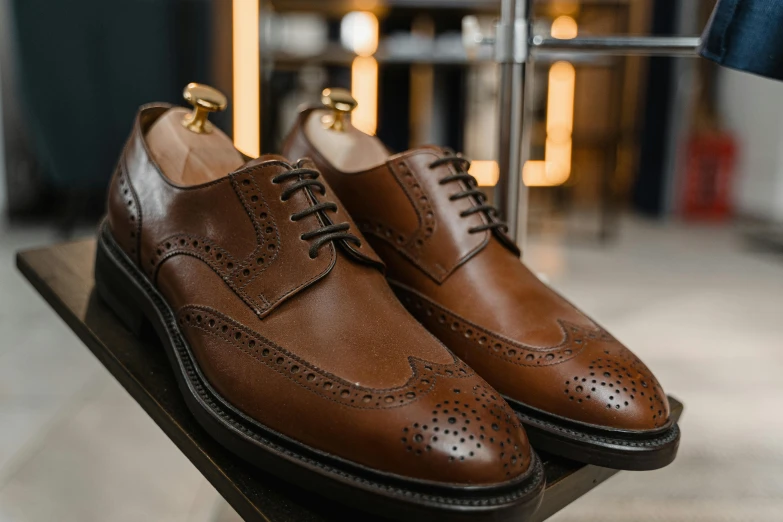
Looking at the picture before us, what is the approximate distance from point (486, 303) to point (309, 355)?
17 cm

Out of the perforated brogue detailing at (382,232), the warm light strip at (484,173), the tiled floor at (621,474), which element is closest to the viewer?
the perforated brogue detailing at (382,232)

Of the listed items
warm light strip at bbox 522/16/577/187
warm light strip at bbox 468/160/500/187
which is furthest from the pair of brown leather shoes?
warm light strip at bbox 522/16/577/187

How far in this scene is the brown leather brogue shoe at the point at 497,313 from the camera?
1.61 ft

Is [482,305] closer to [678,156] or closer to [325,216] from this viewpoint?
[325,216]

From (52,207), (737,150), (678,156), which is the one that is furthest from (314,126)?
(737,150)

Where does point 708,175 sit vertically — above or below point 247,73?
below

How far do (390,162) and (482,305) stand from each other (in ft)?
0.51

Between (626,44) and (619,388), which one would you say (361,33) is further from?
(619,388)

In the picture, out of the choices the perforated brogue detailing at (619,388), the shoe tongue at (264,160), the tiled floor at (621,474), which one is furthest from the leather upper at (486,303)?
the tiled floor at (621,474)

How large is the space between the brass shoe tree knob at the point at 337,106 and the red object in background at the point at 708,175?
2.78 metres

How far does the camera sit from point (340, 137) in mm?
721

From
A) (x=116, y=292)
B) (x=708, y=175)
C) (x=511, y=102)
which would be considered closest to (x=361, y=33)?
(x=708, y=175)

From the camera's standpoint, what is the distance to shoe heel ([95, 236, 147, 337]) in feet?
2.15

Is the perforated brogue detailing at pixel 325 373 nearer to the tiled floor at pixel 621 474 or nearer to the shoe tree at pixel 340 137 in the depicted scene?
the shoe tree at pixel 340 137
